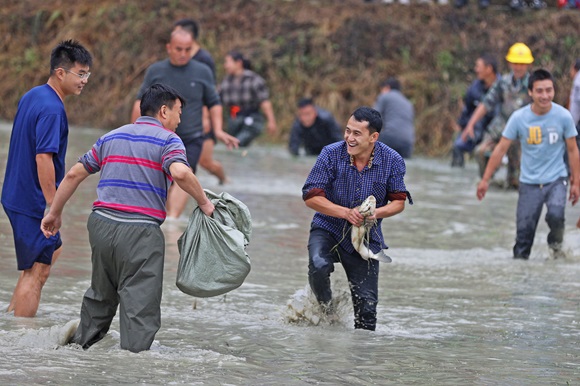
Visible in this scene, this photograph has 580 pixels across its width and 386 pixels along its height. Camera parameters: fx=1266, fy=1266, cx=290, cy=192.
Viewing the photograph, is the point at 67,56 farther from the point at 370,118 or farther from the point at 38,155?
the point at 370,118

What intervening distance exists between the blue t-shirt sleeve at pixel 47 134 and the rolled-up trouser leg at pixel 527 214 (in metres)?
5.10

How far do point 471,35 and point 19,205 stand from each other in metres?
19.7

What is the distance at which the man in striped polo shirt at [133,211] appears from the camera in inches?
258

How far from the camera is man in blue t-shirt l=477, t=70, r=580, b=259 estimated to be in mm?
10734

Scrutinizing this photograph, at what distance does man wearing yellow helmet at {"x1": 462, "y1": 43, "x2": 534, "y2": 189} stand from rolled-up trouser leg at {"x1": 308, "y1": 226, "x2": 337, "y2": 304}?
737cm

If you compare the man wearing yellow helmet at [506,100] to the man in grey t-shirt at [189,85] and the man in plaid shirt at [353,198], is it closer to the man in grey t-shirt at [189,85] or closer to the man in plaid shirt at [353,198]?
the man in grey t-shirt at [189,85]

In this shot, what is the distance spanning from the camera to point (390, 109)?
18.9 m

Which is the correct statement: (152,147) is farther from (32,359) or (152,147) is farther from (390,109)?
(390,109)

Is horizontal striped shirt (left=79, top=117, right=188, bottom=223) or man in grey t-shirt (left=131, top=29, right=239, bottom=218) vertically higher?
man in grey t-shirt (left=131, top=29, right=239, bottom=218)

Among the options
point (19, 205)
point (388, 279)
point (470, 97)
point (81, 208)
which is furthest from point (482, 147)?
point (19, 205)

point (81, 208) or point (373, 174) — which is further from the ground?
point (373, 174)

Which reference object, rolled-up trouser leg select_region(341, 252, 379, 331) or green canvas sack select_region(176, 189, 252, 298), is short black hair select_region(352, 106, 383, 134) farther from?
green canvas sack select_region(176, 189, 252, 298)

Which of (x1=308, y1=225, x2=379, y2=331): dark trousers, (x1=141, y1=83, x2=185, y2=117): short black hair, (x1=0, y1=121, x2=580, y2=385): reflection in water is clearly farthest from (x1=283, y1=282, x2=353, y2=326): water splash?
(x1=141, y1=83, x2=185, y2=117): short black hair

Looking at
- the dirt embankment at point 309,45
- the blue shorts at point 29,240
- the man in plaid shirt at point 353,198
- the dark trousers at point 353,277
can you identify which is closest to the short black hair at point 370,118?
the man in plaid shirt at point 353,198
